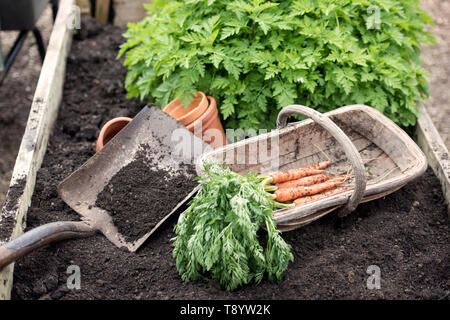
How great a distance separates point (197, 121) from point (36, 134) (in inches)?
42.1

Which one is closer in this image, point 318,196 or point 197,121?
point 318,196

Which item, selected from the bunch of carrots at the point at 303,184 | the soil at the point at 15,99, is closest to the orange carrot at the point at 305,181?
the bunch of carrots at the point at 303,184

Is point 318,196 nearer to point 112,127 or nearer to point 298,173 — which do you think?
point 298,173

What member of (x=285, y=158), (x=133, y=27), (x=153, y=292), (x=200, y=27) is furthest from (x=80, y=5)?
(x=153, y=292)

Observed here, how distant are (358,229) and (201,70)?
1.38 meters

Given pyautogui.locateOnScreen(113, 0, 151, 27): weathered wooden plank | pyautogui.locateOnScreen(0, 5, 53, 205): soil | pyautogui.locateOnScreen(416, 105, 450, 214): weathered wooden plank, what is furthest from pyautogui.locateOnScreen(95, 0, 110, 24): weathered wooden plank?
pyautogui.locateOnScreen(416, 105, 450, 214): weathered wooden plank

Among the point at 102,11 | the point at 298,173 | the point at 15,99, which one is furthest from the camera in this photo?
the point at 102,11

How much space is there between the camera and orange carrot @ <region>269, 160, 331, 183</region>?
3.07 metres

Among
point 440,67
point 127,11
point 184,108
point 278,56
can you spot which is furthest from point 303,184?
point 440,67

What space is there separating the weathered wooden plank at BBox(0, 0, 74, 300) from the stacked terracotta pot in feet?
1.42

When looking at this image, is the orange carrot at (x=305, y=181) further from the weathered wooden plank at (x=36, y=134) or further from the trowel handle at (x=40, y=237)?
the weathered wooden plank at (x=36, y=134)

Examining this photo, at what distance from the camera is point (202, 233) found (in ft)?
7.70

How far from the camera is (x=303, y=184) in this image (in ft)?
10.1

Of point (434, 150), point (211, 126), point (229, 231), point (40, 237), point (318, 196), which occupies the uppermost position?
point (229, 231)
